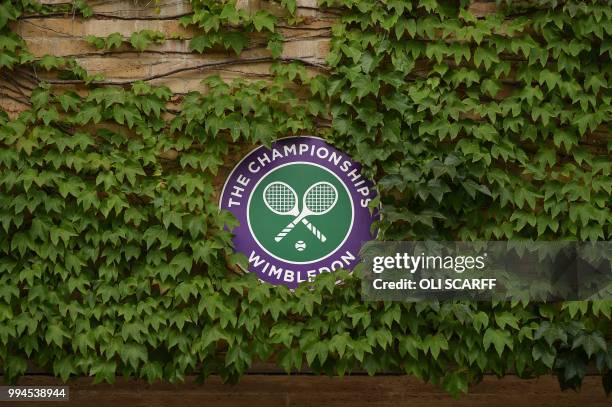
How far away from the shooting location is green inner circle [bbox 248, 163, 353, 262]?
5348 mm

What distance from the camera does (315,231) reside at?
211 inches

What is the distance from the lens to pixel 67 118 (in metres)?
5.36

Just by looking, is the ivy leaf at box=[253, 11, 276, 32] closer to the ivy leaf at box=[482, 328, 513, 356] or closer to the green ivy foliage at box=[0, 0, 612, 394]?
the green ivy foliage at box=[0, 0, 612, 394]

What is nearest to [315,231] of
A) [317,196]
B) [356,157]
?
[317,196]

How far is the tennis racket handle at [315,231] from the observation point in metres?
5.36

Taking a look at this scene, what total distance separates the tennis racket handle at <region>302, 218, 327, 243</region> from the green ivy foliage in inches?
10.3

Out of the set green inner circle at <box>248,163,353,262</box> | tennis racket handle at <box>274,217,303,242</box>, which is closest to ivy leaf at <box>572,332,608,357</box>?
green inner circle at <box>248,163,353,262</box>

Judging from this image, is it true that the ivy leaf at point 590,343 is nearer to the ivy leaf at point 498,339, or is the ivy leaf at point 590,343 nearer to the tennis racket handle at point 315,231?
the ivy leaf at point 498,339

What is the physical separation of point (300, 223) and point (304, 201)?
0.43 ft

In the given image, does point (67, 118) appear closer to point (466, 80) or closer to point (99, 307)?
point (99, 307)

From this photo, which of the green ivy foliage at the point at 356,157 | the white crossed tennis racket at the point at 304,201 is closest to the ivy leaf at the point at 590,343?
the green ivy foliage at the point at 356,157

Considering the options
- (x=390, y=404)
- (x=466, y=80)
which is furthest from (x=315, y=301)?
(x=466, y=80)

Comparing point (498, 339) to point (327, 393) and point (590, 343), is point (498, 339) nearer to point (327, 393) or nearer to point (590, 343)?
point (590, 343)

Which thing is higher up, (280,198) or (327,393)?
(280,198)
